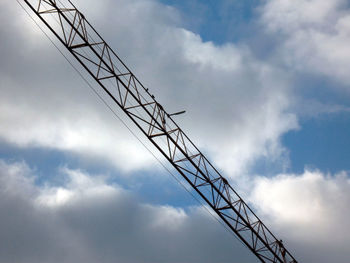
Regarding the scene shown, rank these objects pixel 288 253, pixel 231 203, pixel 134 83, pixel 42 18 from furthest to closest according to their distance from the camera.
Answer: pixel 288 253
pixel 231 203
pixel 134 83
pixel 42 18

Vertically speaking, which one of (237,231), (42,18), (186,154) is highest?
(42,18)

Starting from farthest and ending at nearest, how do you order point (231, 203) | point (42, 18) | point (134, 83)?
point (231, 203), point (134, 83), point (42, 18)

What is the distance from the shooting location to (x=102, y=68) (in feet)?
86.6

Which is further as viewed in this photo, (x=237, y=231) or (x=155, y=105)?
(x=237, y=231)

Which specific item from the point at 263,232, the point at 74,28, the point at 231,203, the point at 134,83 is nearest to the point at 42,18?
the point at 74,28

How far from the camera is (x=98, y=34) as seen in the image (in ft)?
86.2

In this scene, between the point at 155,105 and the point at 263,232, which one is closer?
the point at 155,105

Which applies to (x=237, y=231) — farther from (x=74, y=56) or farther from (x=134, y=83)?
(x=74, y=56)

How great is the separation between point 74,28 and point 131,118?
286 inches

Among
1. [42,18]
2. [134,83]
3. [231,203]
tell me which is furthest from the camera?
[231,203]

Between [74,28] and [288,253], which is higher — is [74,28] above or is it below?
above

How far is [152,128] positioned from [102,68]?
555 cm

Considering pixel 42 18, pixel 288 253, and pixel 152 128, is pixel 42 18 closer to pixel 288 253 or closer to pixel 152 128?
pixel 152 128

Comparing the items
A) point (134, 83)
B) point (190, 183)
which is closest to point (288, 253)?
point (190, 183)
